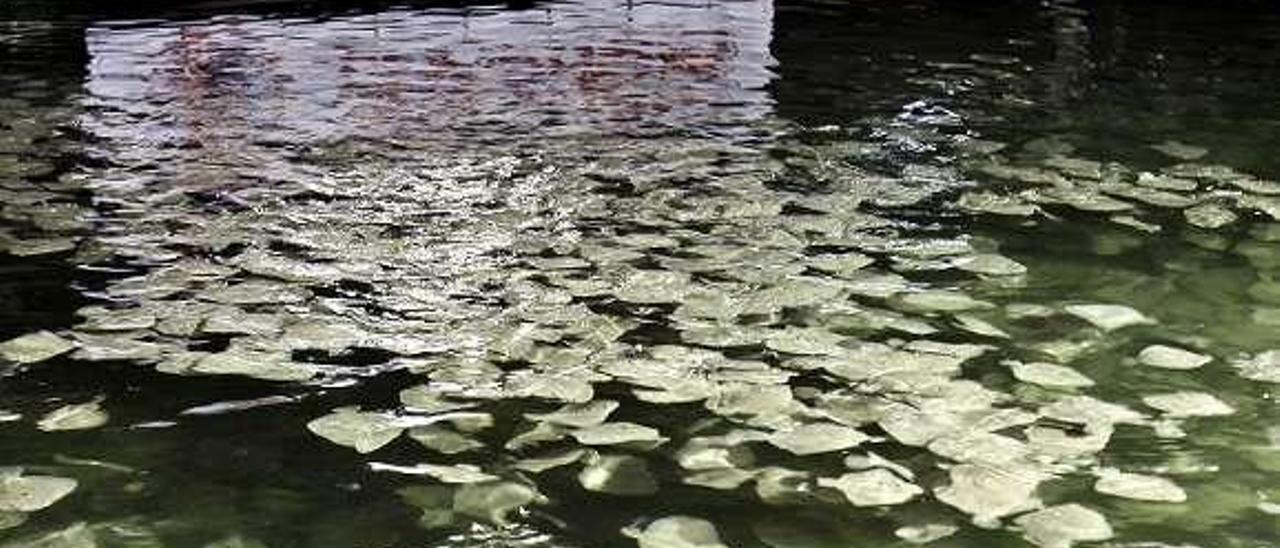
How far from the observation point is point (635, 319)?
566cm

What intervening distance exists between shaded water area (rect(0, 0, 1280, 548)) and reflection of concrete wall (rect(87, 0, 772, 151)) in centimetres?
13

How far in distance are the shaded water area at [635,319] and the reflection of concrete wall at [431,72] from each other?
131 mm

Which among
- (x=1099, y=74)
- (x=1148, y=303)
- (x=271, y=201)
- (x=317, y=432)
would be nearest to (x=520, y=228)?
(x=271, y=201)

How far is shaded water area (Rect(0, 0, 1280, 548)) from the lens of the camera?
4027 millimetres

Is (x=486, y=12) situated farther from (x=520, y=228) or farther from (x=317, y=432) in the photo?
(x=317, y=432)

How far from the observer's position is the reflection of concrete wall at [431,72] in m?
10.9

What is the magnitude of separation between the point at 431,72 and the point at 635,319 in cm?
875

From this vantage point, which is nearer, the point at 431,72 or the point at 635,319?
the point at 635,319

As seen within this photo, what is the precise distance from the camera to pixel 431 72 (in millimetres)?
13703

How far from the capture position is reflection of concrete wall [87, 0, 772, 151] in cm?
1090

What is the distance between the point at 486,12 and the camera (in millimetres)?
19438

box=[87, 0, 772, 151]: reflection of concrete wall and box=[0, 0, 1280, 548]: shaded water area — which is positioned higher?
box=[87, 0, 772, 151]: reflection of concrete wall

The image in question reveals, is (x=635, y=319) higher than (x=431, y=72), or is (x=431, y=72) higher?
(x=431, y=72)

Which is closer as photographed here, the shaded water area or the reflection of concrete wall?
the shaded water area
